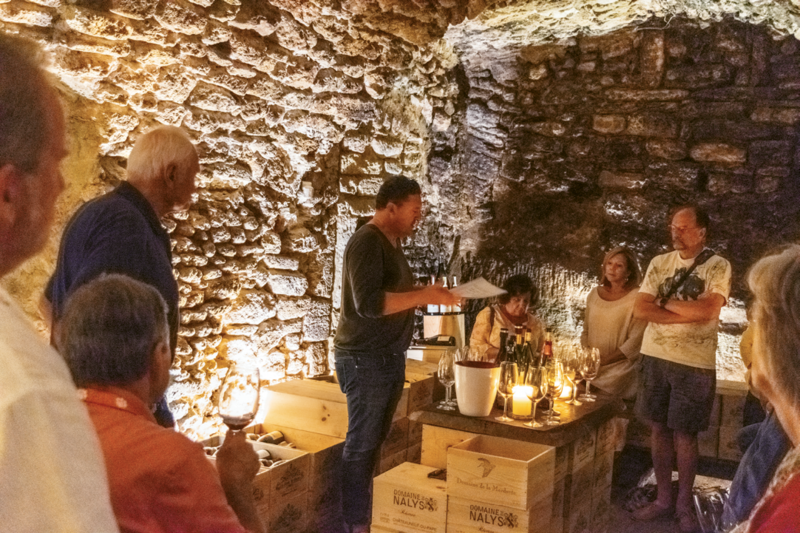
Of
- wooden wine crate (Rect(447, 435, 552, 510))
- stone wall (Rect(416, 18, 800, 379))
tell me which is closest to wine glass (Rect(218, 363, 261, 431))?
wooden wine crate (Rect(447, 435, 552, 510))

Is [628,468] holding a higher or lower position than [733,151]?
lower

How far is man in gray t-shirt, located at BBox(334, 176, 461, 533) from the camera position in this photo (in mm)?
3033

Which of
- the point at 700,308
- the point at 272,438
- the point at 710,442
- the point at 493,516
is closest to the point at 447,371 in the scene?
the point at 493,516

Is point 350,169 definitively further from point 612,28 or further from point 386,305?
point 612,28

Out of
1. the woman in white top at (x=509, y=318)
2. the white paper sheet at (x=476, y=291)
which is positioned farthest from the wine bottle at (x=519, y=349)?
the woman in white top at (x=509, y=318)

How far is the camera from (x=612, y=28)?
480 centimetres

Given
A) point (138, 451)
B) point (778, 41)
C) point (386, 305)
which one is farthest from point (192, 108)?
point (778, 41)

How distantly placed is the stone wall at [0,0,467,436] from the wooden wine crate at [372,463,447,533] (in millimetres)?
1383

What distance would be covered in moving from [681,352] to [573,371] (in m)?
0.77

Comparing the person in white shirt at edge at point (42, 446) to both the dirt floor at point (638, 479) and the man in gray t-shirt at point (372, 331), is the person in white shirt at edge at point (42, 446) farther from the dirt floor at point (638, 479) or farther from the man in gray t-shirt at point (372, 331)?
the dirt floor at point (638, 479)

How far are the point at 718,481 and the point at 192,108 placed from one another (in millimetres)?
3879

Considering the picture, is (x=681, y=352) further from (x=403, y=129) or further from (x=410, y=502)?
(x=403, y=129)

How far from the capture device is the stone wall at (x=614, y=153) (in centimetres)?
452

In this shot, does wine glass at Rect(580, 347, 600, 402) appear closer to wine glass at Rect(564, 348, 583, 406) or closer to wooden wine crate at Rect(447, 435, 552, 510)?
wine glass at Rect(564, 348, 583, 406)
